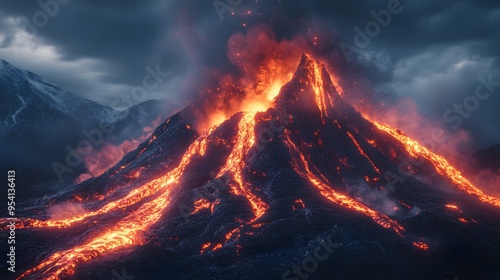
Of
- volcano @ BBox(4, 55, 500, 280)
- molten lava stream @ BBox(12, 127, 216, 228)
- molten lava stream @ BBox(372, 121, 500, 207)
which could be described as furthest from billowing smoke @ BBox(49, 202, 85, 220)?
molten lava stream @ BBox(372, 121, 500, 207)

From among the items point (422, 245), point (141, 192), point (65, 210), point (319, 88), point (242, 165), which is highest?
point (319, 88)

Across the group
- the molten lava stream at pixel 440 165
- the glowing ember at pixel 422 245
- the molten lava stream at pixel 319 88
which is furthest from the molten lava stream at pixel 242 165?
the molten lava stream at pixel 440 165

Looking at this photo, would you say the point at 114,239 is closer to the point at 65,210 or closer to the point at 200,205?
the point at 200,205

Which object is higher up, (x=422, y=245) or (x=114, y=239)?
(x=114, y=239)

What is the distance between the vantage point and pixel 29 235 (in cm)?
3397

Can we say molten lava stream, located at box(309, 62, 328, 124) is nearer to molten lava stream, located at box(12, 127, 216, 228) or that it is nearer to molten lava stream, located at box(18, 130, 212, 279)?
molten lava stream, located at box(12, 127, 216, 228)

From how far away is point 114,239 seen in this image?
3044 centimetres

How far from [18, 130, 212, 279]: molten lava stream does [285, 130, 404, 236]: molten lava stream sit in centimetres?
1313

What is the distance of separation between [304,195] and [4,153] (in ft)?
632

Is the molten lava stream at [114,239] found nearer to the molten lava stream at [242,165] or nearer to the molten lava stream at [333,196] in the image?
the molten lava stream at [242,165]

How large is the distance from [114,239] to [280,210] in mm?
13289

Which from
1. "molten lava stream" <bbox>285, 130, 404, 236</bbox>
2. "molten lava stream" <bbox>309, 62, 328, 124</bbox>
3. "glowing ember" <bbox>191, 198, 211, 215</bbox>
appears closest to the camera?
"molten lava stream" <bbox>285, 130, 404, 236</bbox>

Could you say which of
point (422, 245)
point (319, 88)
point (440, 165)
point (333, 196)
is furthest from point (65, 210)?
point (440, 165)

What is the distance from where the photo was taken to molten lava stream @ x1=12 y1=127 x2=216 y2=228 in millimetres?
37000
